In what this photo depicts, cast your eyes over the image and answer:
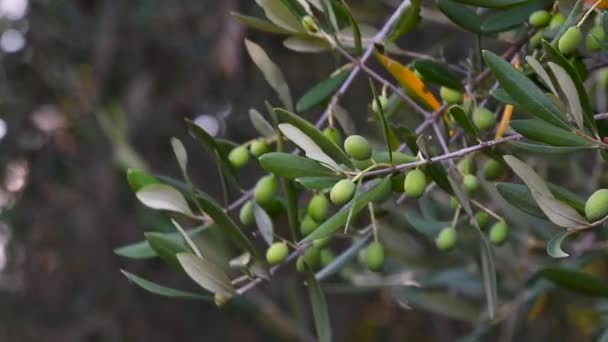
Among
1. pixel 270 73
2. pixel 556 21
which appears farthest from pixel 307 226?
pixel 556 21

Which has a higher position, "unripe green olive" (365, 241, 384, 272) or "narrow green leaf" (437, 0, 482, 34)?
"narrow green leaf" (437, 0, 482, 34)

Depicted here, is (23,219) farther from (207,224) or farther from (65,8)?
(207,224)

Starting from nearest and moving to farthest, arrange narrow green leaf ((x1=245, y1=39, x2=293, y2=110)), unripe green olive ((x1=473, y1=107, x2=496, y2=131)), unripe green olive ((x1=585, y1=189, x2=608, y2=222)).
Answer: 1. unripe green olive ((x1=585, y1=189, x2=608, y2=222))
2. unripe green olive ((x1=473, y1=107, x2=496, y2=131))
3. narrow green leaf ((x1=245, y1=39, x2=293, y2=110))

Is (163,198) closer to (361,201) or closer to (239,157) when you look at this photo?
(239,157)

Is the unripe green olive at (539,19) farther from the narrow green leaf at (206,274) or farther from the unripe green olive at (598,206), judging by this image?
the narrow green leaf at (206,274)

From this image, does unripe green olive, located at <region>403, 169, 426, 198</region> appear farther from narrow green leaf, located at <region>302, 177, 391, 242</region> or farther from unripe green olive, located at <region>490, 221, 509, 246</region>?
unripe green olive, located at <region>490, 221, 509, 246</region>

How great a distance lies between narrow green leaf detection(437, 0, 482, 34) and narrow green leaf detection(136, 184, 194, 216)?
26 cm

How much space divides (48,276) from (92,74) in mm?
497

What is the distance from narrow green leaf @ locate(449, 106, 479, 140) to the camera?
0.60 meters

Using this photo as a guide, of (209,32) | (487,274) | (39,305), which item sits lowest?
(39,305)

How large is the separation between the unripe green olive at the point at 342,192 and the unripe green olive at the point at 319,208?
0.32 feet

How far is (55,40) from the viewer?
1.99 m

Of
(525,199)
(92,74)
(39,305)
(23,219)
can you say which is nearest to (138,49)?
(92,74)

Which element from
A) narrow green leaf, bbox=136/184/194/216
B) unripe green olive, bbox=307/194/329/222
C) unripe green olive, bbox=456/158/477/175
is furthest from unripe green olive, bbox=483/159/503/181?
narrow green leaf, bbox=136/184/194/216
